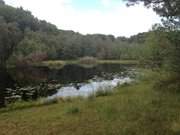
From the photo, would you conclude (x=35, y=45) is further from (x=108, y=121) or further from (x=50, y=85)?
(x=108, y=121)

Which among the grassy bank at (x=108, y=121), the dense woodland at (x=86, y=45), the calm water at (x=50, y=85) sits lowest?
the calm water at (x=50, y=85)

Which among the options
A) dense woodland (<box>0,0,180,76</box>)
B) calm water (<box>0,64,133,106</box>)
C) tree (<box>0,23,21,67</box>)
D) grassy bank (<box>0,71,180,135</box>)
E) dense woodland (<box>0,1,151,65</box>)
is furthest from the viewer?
dense woodland (<box>0,1,151,65</box>)

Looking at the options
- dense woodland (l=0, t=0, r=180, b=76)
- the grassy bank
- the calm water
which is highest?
dense woodland (l=0, t=0, r=180, b=76)

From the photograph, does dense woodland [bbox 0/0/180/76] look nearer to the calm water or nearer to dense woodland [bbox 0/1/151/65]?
dense woodland [bbox 0/1/151/65]

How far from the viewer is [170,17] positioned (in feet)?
32.5

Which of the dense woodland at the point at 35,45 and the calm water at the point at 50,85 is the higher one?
the dense woodland at the point at 35,45

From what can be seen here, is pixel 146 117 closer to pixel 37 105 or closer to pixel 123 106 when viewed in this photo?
pixel 123 106

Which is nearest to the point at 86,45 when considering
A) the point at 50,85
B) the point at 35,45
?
the point at 35,45

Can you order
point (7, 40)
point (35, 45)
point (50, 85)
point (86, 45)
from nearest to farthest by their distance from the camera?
1. point (50, 85)
2. point (7, 40)
3. point (35, 45)
4. point (86, 45)

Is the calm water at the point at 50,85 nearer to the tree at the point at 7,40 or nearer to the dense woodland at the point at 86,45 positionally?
the dense woodland at the point at 86,45

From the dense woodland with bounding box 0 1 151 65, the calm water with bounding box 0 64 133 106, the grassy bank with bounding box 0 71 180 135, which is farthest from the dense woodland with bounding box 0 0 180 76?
the calm water with bounding box 0 64 133 106

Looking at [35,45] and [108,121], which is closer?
[108,121]

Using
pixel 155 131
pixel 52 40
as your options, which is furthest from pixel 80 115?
pixel 52 40

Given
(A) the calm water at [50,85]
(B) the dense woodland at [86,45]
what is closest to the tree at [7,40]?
(B) the dense woodland at [86,45]
